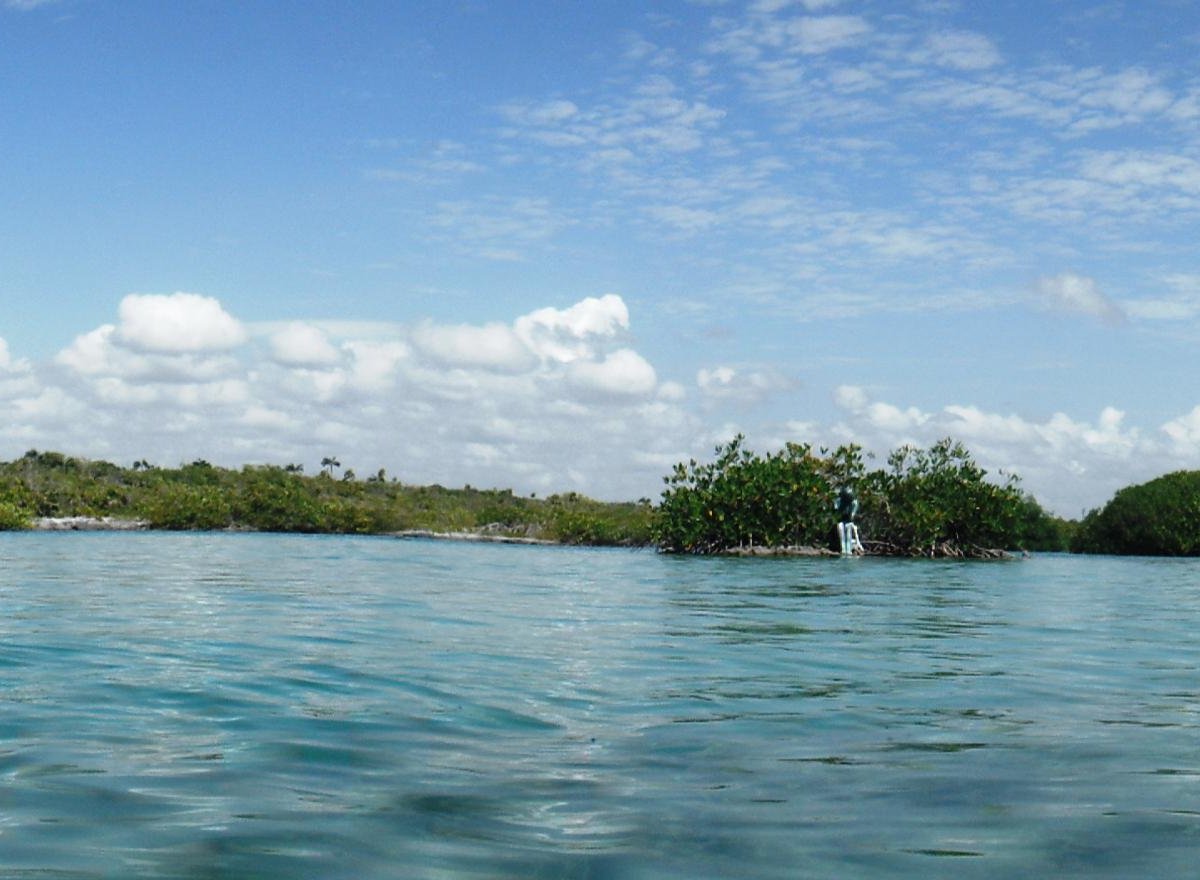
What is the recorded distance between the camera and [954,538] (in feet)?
149

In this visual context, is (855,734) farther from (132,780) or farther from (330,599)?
(330,599)

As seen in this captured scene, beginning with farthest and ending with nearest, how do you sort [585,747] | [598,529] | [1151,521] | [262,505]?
[262,505] → [598,529] → [1151,521] → [585,747]

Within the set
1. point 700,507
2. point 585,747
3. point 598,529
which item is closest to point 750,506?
point 700,507

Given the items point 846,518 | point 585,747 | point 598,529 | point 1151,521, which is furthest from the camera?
point 598,529

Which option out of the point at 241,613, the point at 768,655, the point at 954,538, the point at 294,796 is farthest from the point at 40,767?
the point at 954,538

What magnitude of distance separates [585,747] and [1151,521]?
198 ft

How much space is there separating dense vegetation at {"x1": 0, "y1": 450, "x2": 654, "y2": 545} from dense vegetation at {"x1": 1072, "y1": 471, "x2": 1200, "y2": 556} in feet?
77.9

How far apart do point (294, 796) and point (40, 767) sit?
1278 mm

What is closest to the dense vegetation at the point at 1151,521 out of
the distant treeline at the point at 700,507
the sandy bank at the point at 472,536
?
the distant treeline at the point at 700,507

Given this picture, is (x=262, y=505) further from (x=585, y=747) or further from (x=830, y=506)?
(x=585, y=747)

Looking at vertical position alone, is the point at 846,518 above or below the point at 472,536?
above

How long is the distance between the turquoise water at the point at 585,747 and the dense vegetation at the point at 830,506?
29010 mm

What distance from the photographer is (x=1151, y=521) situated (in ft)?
196

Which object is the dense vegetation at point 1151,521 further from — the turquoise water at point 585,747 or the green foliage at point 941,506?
the turquoise water at point 585,747
